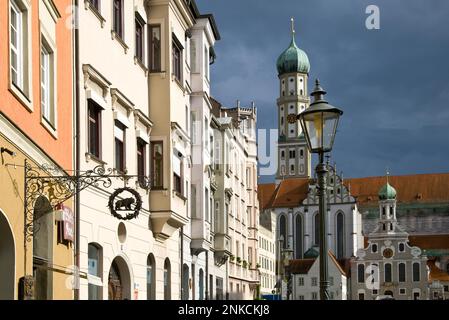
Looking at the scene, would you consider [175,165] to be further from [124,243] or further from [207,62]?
[207,62]

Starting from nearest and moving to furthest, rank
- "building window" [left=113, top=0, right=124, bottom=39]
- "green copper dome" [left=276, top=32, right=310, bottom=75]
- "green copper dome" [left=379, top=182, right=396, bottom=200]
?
"building window" [left=113, top=0, right=124, bottom=39] → "green copper dome" [left=379, top=182, right=396, bottom=200] → "green copper dome" [left=276, top=32, right=310, bottom=75]

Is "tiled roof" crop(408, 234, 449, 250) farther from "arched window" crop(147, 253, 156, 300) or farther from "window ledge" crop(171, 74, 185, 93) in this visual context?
"arched window" crop(147, 253, 156, 300)

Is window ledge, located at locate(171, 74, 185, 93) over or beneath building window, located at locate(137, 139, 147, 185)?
over

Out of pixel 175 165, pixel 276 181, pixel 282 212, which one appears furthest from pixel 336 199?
pixel 175 165

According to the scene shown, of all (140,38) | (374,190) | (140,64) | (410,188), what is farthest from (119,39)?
(374,190)

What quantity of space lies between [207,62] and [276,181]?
373ft

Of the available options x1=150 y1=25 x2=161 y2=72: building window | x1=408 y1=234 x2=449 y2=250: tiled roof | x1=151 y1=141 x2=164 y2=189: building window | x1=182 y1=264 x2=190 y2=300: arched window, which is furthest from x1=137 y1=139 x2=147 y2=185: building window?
x1=408 y1=234 x2=449 y2=250: tiled roof

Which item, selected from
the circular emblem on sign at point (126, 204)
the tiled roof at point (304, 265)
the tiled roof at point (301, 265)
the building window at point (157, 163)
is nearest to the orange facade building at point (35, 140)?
the circular emblem on sign at point (126, 204)

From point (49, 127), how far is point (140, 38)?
24.8ft

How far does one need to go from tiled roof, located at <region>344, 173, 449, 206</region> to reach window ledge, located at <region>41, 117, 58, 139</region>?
124m

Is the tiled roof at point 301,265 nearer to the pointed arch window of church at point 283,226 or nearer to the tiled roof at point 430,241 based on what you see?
the pointed arch window of church at point 283,226

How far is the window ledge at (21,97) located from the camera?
1023cm

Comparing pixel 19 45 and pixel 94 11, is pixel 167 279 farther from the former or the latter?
pixel 19 45

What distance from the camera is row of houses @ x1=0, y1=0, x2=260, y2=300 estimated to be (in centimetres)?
1085
